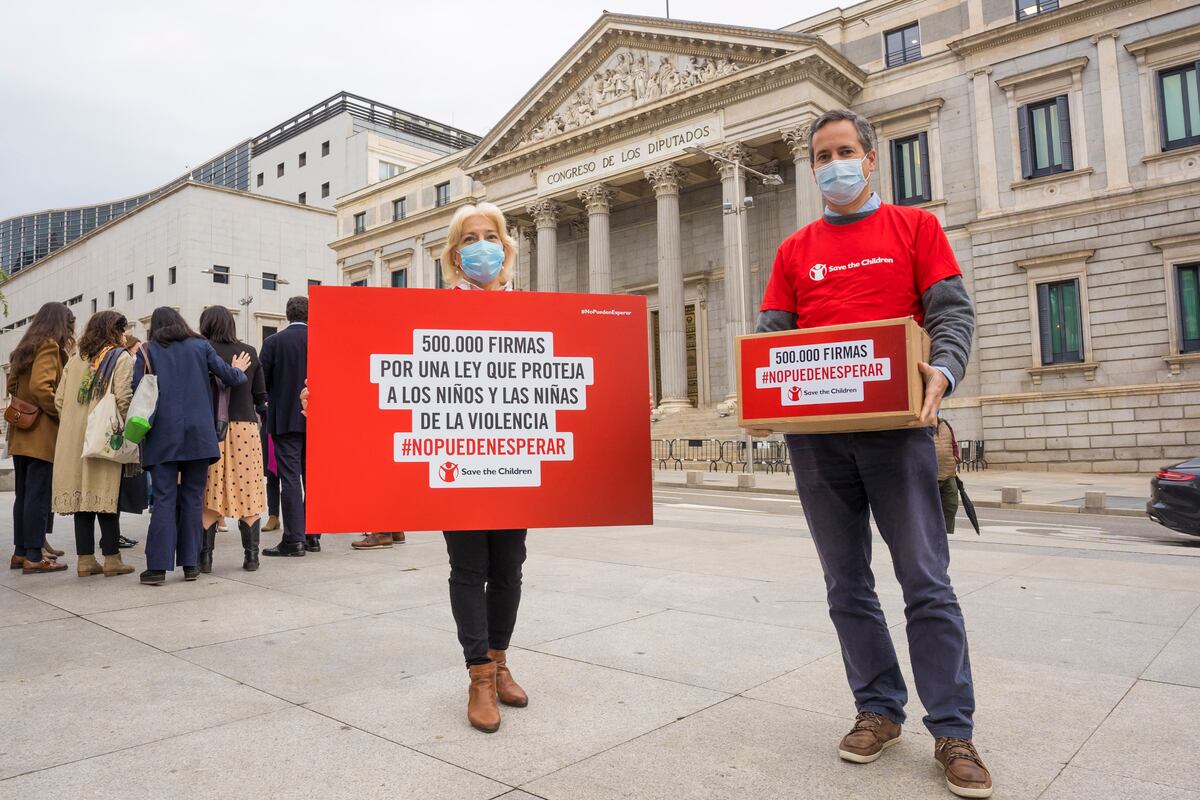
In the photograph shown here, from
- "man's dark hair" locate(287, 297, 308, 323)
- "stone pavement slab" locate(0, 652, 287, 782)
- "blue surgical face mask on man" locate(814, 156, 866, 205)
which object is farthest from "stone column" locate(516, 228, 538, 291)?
"blue surgical face mask on man" locate(814, 156, 866, 205)

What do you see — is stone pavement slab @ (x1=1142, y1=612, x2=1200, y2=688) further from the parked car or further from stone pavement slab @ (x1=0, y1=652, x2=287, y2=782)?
the parked car

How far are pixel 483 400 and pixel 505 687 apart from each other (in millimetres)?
1191

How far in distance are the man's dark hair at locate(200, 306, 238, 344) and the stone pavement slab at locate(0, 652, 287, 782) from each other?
378 cm

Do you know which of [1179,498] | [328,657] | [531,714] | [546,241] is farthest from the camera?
[546,241]

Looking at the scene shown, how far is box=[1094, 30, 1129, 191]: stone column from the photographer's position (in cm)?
2380

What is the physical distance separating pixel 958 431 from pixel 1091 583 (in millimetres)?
21640

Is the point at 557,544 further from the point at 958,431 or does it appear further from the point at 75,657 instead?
the point at 958,431

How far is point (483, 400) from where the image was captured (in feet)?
11.3

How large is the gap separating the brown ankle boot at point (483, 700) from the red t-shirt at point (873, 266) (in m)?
1.85

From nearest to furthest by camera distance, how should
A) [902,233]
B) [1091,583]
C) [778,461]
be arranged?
[902,233]
[1091,583]
[778,461]

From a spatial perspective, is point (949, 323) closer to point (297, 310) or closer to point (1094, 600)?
point (1094, 600)

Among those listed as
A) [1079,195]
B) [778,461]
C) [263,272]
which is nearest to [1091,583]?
[778,461]

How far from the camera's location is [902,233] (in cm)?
298

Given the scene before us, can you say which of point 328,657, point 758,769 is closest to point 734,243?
point 328,657
